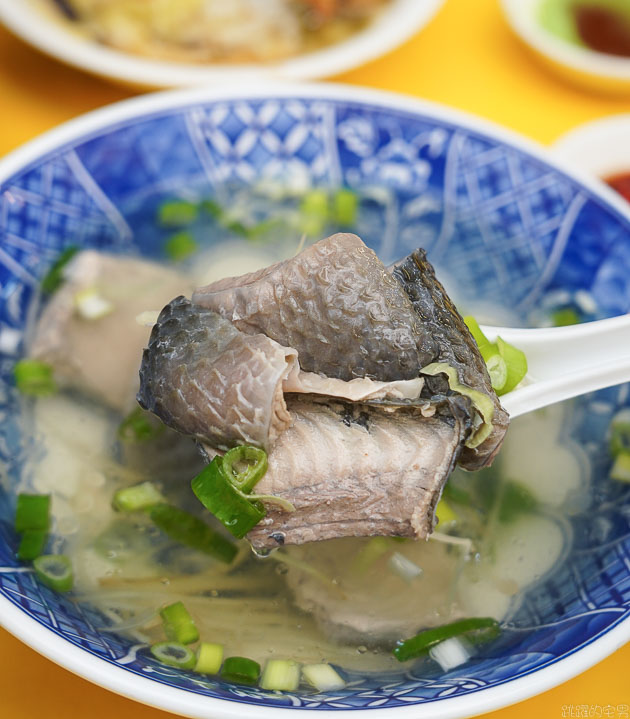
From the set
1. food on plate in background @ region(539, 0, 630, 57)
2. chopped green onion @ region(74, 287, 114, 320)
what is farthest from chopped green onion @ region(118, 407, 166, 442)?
food on plate in background @ region(539, 0, 630, 57)

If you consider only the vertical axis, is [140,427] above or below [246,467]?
below

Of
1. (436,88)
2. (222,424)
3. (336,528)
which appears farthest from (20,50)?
(336,528)

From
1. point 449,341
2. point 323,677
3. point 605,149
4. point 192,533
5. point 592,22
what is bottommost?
point 323,677

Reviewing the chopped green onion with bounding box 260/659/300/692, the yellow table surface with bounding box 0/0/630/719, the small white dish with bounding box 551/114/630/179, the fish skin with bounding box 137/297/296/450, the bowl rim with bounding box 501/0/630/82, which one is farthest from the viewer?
the bowl rim with bounding box 501/0/630/82

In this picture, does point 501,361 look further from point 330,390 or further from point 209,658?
point 209,658

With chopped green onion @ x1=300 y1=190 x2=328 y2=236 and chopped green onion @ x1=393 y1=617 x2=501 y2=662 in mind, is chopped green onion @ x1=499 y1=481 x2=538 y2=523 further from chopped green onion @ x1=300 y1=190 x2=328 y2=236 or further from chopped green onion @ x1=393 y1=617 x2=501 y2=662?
chopped green onion @ x1=300 y1=190 x2=328 y2=236

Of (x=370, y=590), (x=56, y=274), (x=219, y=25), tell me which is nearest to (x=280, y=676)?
(x=370, y=590)
